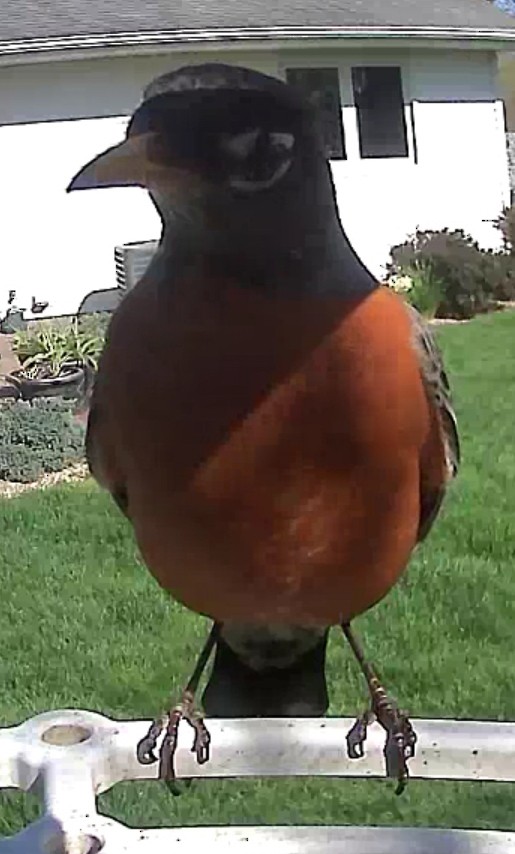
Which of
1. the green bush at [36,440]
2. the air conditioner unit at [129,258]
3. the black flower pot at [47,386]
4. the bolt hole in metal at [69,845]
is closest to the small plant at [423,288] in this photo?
the air conditioner unit at [129,258]

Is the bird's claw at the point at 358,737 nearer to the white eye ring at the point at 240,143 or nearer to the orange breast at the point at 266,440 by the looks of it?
the orange breast at the point at 266,440

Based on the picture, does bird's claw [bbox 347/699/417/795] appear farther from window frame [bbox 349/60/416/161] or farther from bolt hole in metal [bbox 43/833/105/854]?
window frame [bbox 349/60/416/161]

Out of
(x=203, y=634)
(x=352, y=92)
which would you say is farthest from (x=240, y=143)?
(x=352, y=92)

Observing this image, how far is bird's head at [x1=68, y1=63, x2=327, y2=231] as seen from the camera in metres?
1.13

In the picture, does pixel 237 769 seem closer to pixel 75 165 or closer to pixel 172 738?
pixel 172 738

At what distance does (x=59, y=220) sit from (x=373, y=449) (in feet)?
38.1

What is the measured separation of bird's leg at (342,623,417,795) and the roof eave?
1106 cm

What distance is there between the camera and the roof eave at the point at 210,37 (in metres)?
12.0

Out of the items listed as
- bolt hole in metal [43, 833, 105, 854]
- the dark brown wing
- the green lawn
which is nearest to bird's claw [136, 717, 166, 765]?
bolt hole in metal [43, 833, 105, 854]

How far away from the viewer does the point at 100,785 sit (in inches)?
70.4

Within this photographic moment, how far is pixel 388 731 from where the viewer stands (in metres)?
1.75

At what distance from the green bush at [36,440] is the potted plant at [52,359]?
64 cm

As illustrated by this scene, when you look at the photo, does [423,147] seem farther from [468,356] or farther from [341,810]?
[341,810]

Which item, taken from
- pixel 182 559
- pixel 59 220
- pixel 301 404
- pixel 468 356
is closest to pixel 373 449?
pixel 301 404
